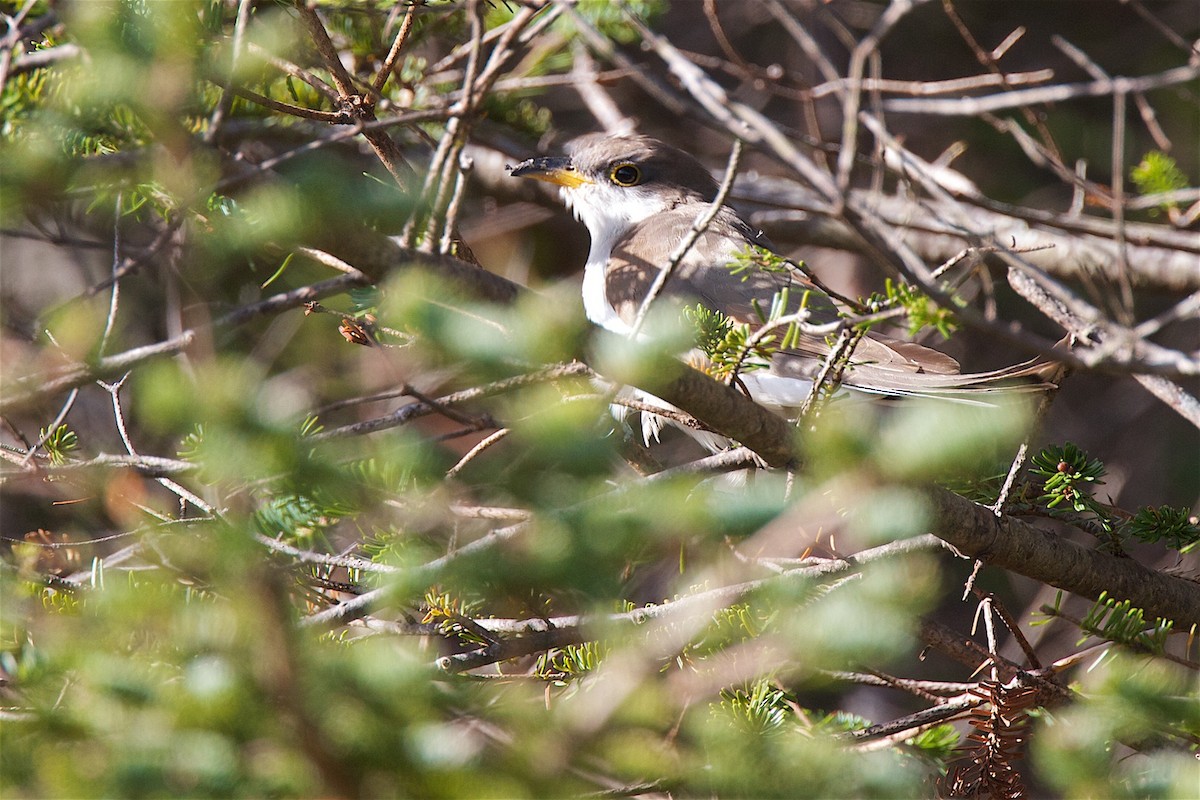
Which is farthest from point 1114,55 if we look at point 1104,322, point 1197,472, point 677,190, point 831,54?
point 1104,322

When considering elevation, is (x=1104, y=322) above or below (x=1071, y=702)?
above

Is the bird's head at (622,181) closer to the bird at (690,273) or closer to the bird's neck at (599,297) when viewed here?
the bird at (690,273)

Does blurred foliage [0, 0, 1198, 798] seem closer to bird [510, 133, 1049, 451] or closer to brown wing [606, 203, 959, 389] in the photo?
bird [510, 133, 1049, 451]

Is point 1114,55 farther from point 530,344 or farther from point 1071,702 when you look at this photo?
point 530,344

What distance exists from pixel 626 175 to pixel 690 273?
0.78 m

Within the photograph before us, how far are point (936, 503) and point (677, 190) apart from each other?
9.04 ft

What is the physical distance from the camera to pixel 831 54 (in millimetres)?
6855

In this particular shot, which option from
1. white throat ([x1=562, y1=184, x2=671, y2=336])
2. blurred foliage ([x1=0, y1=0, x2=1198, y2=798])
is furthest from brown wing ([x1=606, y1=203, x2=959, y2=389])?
blurred foliage ([x1=0, y1=0, x2=1198, y2=798])

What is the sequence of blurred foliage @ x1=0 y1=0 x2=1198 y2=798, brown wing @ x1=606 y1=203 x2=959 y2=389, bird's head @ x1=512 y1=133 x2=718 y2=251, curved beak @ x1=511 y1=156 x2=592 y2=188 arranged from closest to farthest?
blurred foliage @ x1=0 y1=0 x2=1198 y2=798 < brown wing @ x1=606 y1=203 x2=959 y2=389 < curved beak @ x1=511 y1=156 x2=592 y2=188 < bird's head @ x1=512 y1=133 x2=718 y2=251

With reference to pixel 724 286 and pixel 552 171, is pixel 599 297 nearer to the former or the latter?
pixel 724 286

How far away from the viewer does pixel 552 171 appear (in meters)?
4.46

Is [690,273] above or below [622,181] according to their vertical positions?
below

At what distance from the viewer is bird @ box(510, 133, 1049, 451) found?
133 inches

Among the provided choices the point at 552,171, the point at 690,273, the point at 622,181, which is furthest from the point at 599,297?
the point at 622,181
